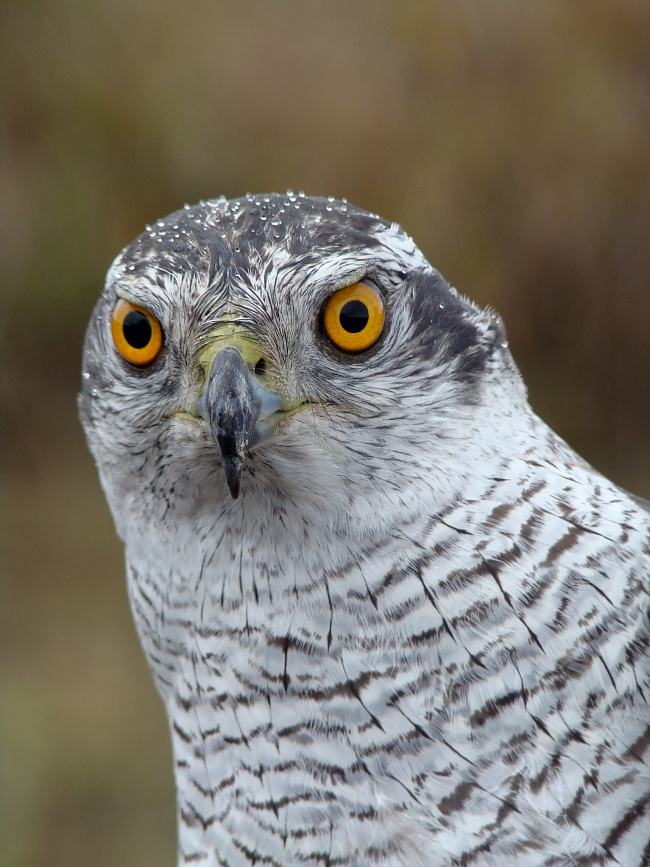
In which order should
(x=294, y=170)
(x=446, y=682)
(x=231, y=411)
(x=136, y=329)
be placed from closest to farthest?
(x=231, y=411) < (x=446, y=682) < (x=136, y=329) < (x=294, y=170)

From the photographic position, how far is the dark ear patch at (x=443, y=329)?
1.73 meters

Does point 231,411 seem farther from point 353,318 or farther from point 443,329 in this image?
point 443,329

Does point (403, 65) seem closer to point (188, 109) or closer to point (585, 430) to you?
point (188, 109)

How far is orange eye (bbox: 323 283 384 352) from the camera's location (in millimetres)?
1616

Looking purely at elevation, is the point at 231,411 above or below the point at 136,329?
below

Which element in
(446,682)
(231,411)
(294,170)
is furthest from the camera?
(294,170)

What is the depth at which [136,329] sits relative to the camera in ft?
5.53

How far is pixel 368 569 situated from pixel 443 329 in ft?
1.63

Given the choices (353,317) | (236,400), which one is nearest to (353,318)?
(353,317)

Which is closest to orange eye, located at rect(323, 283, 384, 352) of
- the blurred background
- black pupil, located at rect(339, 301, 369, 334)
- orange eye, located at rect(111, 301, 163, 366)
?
black pupil, located at rect(339, 301, 369, 334)

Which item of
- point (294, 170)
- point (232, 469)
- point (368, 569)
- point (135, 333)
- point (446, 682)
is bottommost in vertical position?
point (446, 682)

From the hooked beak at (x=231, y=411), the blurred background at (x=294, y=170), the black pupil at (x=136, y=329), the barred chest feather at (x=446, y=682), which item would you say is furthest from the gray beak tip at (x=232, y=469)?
the blurred background at (x=294, y=170)

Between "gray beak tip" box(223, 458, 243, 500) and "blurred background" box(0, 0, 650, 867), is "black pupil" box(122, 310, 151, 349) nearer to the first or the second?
"gray beak tip" box(223, 458, 243, 500)

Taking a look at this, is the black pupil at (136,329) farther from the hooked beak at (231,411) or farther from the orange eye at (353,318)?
the orange eye at (353,318)
